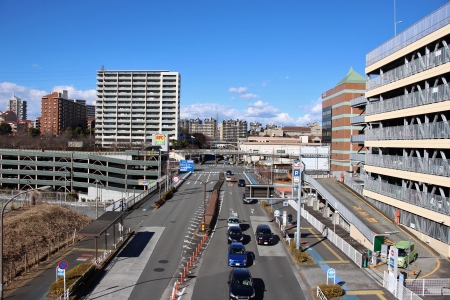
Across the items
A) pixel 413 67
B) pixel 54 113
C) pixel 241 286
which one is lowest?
pixel 241 286

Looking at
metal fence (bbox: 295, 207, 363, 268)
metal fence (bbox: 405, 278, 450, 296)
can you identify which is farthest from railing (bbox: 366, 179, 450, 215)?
metal fence (bbox: 405, 278, 450, 296)

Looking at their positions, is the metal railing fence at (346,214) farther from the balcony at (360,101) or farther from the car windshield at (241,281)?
the car windshield at (241,281)

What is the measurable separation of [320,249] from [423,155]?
11909mm

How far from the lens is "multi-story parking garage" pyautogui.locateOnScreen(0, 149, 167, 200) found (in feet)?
267

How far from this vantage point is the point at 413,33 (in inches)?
1218

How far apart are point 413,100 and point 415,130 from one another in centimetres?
257

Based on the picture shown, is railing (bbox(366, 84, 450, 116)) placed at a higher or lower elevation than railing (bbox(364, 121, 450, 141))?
higher

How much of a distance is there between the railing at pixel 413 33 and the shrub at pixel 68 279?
2990 centimetres

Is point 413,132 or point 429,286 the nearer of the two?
point 429,286

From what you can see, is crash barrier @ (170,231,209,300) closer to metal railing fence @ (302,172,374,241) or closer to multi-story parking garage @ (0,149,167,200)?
metal railing fence @ (302,172,374,241)

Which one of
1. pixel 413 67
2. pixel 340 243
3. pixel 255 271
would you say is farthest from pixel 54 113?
pixel 413 67

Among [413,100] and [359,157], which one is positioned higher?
[413,100]

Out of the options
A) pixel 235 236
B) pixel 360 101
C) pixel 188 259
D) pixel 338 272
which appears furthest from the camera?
pixel 360 101

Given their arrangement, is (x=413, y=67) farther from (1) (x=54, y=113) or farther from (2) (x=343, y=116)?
(1) (x=54, y=113)
